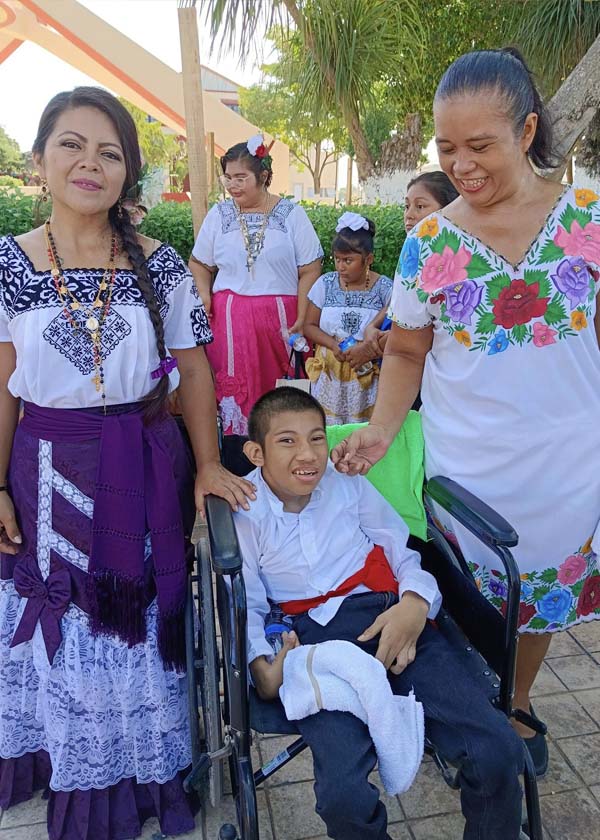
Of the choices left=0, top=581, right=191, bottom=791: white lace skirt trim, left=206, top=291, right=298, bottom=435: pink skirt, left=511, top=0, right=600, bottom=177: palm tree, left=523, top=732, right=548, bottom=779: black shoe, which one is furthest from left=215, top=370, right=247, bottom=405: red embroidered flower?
left=511, top=0, right=600, bottom=177: palm tree

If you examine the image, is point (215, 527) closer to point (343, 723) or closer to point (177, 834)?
point (343, 723)

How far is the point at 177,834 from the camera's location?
1.85 metres

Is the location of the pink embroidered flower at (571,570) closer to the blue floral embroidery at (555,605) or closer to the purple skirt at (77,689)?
the blue floral embroidery at (555,605)

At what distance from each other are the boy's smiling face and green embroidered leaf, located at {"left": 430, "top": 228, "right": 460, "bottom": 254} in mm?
516

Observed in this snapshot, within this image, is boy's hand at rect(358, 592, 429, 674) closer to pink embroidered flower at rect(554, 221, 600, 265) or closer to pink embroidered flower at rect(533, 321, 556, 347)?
pink embroidered flower at rect(533, 321, 556, 347)

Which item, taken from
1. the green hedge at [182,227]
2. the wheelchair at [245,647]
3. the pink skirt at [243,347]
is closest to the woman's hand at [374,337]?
the pink skirt at [243,347]

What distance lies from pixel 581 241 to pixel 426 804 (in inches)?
61.8

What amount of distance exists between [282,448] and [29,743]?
1.09 meters

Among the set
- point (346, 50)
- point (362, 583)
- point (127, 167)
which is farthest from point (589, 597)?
point (346, 50)

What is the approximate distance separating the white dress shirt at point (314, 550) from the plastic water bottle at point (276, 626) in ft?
0.10

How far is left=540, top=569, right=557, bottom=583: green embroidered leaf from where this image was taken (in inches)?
70.8

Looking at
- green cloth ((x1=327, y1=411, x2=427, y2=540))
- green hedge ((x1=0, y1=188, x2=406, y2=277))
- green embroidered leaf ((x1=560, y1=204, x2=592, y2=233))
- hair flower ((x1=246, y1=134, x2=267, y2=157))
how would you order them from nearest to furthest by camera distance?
green embroidered leaf ((x1=560, y1=204, x2=592, y2=233))
green cloth ((x1=327, y1=411, x2=427, y2=540))
hair flower ((x1=246, y1=134, x2=267, y2=157))
green hedge ((x1=0, y1=188, x2=406, y2=277))

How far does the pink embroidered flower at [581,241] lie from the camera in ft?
5.24

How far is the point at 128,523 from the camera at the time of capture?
1.68m
